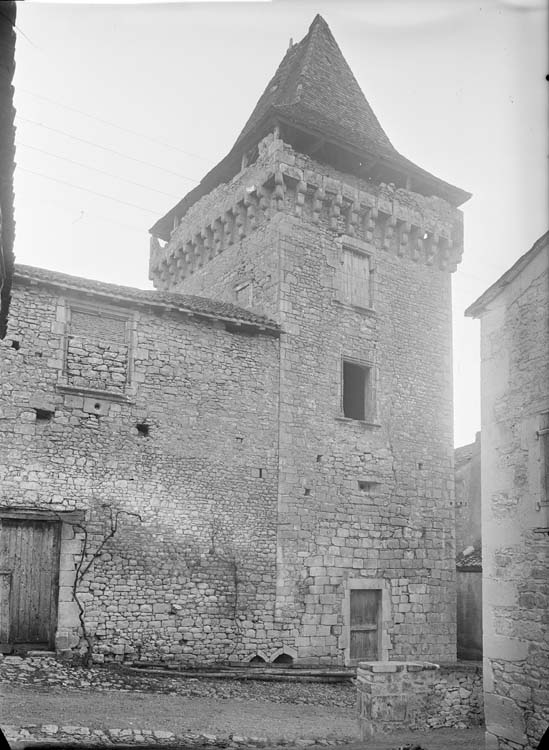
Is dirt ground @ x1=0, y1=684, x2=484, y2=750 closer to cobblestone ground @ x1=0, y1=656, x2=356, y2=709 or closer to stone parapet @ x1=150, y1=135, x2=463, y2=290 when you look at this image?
cobblestone ground @ x1=0, y1=656, x2=356, y2=709

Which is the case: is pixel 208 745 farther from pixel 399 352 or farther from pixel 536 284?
pixel 399 352

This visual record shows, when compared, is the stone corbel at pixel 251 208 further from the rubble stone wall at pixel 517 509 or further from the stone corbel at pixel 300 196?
the rubble stone wall at pixel 517 509

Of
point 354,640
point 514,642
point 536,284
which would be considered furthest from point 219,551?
point 536,284

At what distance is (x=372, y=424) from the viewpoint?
1366 centimetres

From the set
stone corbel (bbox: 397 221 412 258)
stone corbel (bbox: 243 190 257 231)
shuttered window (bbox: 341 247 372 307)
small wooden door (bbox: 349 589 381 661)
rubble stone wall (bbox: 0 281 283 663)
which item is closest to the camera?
rubble stone wall (bbox: 0 281 283 663)

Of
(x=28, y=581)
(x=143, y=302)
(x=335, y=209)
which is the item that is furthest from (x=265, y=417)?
(x=28, y=581)

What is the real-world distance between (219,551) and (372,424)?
3.68 metres

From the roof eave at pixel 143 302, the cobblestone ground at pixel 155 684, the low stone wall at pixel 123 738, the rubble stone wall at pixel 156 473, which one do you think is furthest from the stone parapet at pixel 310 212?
the low stone wall at pixel 123 738

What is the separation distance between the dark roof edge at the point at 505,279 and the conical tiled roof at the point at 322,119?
6497 mm

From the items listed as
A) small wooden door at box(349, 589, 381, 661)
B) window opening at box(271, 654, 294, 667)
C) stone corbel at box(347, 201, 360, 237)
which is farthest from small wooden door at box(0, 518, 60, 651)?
stone corbel at box(347, 201, 360, 237)

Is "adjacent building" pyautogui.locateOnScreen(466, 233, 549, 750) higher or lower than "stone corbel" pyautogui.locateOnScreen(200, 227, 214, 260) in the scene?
lower

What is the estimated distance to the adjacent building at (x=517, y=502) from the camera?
685 centimetres

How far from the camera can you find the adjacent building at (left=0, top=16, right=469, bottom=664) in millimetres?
10609

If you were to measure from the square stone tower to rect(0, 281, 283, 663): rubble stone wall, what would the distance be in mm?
560
